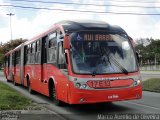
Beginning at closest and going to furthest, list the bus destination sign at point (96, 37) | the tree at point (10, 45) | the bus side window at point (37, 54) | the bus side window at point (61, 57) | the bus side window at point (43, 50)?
the bus destination sign at point (96, 37)
the bus side window at point (61, 57)
the bus side window at point (43, 50)
the bus side window at point (37, 54)
the tree at point (10, 45)

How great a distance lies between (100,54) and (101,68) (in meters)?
0.49

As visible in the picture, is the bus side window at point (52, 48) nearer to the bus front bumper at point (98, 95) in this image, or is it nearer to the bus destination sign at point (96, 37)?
the bus destination sign at point (96, 37)

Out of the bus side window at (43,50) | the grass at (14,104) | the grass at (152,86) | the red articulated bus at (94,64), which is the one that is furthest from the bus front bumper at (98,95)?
the grass at (152,86)

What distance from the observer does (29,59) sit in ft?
68.0

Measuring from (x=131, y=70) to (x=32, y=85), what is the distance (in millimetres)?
8458

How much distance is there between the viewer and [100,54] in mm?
12383

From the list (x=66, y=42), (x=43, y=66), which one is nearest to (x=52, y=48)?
(x=43, y=66)

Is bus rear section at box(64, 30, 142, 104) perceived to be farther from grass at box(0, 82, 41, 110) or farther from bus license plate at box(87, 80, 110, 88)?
grass at box(0, 82, 41, 110)

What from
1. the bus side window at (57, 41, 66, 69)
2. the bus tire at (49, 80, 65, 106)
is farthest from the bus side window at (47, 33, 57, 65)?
the bus tire at (49, 80, 65, 106)

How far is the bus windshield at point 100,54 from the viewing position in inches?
478

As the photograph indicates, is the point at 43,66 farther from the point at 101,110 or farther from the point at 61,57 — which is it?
the point at 101,110

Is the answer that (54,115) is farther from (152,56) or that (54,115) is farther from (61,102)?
(152,56)

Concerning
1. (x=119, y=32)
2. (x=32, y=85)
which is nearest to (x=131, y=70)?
(x=119, y=32)

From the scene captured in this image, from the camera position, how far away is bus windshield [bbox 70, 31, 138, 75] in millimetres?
12141
